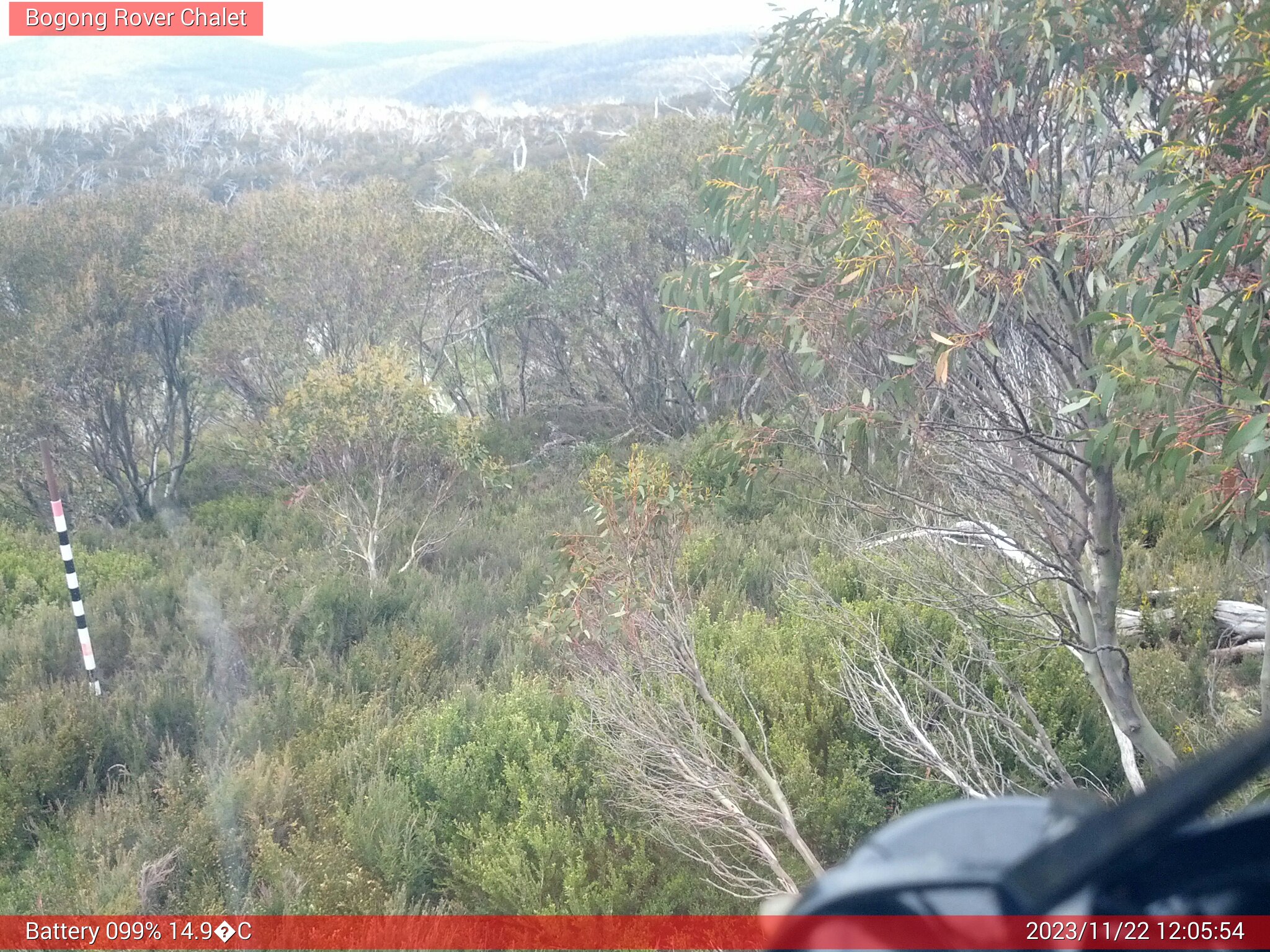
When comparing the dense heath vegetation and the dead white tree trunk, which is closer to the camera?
the dense heath vegetation

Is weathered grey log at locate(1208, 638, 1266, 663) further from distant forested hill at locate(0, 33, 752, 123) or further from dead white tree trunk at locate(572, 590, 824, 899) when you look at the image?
distant forested hill at locate(0, 33, 752, 123)

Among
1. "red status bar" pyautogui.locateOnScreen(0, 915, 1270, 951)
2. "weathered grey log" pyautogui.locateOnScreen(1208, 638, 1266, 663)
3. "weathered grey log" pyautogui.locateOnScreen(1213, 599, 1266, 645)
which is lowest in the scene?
"red status bar" pyautogui.locateOnScreen(0, 915, 1270, 951)

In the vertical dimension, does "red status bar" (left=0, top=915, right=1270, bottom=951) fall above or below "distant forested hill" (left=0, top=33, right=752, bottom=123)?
below

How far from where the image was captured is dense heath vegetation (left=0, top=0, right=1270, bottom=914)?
3422 mm

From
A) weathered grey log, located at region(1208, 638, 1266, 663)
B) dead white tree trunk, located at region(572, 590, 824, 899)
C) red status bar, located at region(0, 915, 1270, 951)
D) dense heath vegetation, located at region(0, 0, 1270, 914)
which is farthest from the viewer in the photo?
weathered grey log, located at region(1208, 638, 1266, 663)

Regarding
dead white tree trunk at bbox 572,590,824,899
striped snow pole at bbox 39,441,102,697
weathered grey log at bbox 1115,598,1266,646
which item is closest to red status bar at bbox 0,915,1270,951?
dead white tree trunk at bbox 572,590,824,899

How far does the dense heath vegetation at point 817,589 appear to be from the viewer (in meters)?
3.42

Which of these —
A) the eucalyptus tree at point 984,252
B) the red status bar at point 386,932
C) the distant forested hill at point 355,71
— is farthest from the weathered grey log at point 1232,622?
the distant forested hill at point 355,71

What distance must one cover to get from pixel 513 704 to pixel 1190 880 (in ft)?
15.4

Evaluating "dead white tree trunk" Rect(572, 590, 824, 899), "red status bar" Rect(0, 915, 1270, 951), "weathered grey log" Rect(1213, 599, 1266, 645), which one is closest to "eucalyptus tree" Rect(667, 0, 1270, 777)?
"dead white tree trunk" Rect(572, 590, 824, 899)

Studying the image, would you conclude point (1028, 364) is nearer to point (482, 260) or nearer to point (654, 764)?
point (654, 764)

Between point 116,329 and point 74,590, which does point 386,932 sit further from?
point 116,329

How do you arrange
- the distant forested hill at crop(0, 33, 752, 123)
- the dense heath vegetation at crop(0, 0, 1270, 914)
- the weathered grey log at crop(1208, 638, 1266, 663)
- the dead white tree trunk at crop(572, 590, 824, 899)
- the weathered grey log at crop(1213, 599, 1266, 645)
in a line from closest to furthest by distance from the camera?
the dense heath vegetation at crop(0, 0, 1270, 914) < the dead white tree trunk at crop(572, 590, 824, 899) < the weathered grey log at crop(1208, 638, 1266, 663) < the weathered grey log at crop(1213, 599, 1266, 645) < the distant forested hill at crop(0, 33, 752, 123)

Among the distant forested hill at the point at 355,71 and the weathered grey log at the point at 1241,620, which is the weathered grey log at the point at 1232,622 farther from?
the distant forested hill at the point at 355,71
